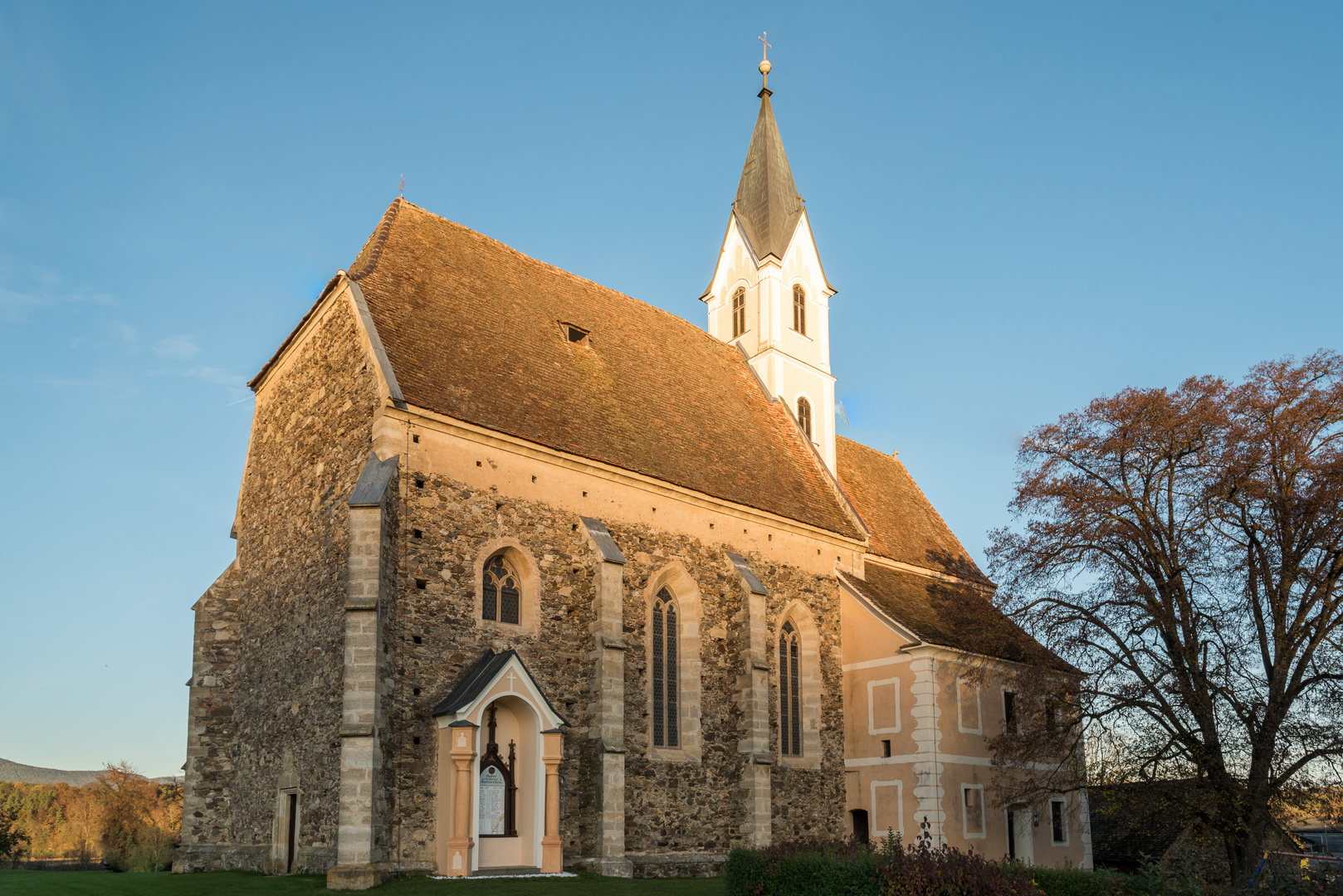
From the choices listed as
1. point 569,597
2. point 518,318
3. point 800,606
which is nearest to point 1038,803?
point 800,606

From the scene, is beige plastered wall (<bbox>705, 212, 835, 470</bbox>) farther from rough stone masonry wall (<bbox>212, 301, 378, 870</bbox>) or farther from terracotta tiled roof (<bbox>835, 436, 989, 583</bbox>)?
rough stone masonry wall (<bbox>212, 301, 378, 870</bbox>)

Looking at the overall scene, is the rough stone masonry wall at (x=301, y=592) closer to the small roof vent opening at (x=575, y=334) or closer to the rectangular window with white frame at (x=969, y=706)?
the small roof vent opening at (x=575, y=334)

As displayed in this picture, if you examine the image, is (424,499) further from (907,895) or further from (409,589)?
(907,895)

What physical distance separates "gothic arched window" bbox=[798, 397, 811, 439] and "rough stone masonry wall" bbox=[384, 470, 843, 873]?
7.30m

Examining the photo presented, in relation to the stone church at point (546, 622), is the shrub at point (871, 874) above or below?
below

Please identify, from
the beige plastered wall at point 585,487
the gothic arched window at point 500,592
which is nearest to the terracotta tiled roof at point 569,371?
the beige plastered wall at point 585,487

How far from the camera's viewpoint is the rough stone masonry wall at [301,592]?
18.6m

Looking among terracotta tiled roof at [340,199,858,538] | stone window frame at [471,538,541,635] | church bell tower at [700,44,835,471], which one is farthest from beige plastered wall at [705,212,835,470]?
stone window frame at [471,538,541,635]

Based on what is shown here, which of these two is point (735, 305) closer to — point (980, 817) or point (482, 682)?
point (980, 817)

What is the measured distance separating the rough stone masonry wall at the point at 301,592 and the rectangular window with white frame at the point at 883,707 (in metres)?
14.0

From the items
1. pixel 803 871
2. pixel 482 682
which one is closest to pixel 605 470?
pixel 482 682

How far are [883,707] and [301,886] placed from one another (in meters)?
15.0

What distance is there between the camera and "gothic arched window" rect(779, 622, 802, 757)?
1008 inches

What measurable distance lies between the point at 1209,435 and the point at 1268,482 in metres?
1.45
